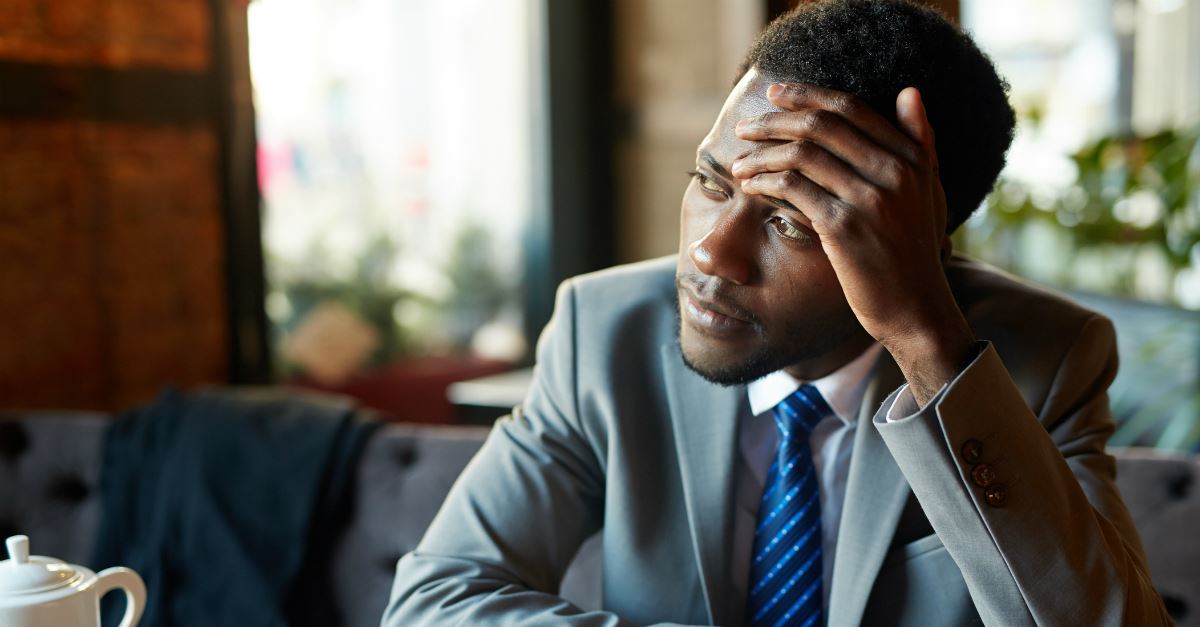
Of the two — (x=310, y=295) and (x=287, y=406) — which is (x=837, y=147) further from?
(x=310, y=295)

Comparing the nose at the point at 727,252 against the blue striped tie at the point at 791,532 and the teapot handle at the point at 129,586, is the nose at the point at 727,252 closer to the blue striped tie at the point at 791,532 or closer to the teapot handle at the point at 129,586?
the blue striped tie at the point at 791,532

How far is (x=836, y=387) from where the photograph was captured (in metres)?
1.51

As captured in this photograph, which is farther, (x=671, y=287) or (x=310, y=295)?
(x=310, y=295)

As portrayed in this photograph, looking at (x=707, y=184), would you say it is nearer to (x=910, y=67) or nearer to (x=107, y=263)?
(x=910, y=67)

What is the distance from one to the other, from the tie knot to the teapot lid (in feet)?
2.85

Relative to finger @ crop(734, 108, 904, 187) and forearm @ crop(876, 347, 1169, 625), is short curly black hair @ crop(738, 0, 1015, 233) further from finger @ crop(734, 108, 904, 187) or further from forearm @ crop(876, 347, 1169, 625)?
forearm @ crop(876, 347, 1169, 625)

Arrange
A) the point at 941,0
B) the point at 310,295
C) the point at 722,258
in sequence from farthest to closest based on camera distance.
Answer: the point at 310,295 → the point at 941,0 → the point at 722,258

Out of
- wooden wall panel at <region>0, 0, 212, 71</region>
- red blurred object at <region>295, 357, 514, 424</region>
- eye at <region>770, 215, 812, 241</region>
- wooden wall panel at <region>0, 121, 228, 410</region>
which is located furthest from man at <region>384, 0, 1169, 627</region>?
red blurred object at <region>295, 357, 514, 424</region>

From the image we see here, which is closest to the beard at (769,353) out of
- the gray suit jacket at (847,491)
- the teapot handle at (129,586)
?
the gray suit jacket at (847,491)

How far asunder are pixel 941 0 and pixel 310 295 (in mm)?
2064

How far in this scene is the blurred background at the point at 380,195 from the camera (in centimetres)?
238

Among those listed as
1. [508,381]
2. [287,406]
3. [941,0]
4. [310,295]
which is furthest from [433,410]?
[941,0]

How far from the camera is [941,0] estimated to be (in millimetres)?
1697

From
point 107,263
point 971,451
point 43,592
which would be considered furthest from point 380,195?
point 971,451
